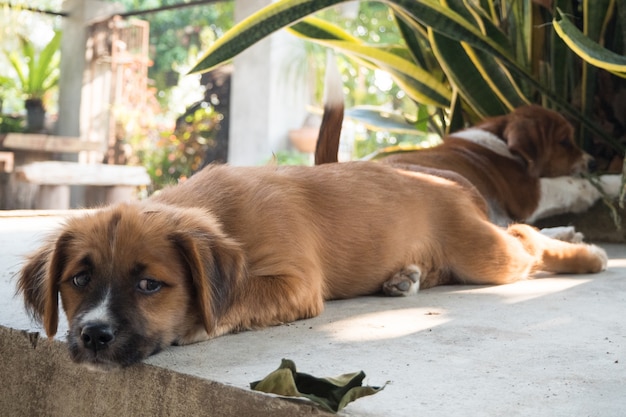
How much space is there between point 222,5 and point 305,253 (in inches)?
624

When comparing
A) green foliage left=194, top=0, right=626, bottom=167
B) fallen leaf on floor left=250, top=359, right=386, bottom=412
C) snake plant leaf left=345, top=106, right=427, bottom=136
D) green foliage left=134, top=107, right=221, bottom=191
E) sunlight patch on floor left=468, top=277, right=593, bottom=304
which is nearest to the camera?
fallen leaf on floor left=250, top=359, right=386, bottom=412

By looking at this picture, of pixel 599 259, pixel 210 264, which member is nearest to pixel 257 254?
pixel 210 264

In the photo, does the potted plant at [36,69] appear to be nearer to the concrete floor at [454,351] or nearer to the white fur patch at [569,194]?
the white fur patch at [569,194]

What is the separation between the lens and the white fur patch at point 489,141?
174 inches

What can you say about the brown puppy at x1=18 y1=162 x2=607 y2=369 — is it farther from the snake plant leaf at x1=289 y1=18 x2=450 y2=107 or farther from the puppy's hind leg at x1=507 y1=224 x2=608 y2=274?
the snake plant leaf at x1=289 y1=18 x2=450 y2=107

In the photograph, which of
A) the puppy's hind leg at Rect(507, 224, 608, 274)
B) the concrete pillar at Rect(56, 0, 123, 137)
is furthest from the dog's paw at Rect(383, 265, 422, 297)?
the concrete pillar at Rect(56, 0, 123, 137)

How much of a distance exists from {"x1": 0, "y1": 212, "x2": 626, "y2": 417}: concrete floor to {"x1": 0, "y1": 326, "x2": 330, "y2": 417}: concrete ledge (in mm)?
37

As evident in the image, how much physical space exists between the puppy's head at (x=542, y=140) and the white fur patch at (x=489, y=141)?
0.03 m

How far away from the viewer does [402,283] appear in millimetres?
2840

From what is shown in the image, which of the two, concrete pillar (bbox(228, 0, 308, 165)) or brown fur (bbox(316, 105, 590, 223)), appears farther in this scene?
concrete pillar (bbox(228, 0, 308, 165))

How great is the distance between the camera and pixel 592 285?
3.06 meters

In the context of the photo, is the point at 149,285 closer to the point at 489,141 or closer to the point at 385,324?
the point at 385,324

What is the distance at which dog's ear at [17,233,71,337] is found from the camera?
81.7 inches

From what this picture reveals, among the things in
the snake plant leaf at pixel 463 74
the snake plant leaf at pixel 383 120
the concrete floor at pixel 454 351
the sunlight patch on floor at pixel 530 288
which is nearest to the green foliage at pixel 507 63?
the snake plant leaf at pixel 463 74
